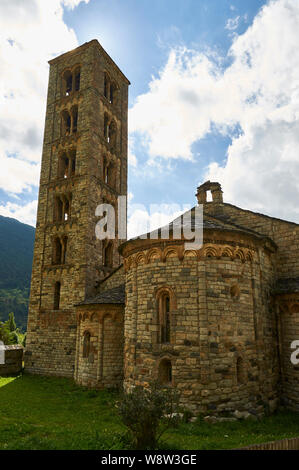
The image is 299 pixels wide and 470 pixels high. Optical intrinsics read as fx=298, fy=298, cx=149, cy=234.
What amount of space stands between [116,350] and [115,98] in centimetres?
2126

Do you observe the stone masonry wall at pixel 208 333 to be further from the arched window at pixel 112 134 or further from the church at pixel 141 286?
the arched window at pixel 112 134

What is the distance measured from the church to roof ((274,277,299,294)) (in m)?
0.07

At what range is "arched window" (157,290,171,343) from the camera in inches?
443

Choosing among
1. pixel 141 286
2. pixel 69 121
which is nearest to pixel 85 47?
pixel 69 121

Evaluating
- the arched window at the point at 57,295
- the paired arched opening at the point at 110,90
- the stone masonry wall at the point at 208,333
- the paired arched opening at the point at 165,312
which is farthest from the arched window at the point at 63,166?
the paired arched opening at the point at 165,312

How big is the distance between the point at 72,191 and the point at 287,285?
14917mm

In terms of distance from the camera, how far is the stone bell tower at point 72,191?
19070 millimetres

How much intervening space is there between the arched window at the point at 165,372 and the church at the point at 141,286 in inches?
2.0

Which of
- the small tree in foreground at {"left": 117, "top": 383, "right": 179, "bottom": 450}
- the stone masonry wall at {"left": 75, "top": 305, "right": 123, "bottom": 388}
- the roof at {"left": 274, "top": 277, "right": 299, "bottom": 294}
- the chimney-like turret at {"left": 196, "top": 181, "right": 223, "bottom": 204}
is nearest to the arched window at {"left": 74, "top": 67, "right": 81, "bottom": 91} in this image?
the chimney-like turret at {"left": 196, "top": 181, "right": 223, "bottom": 204}

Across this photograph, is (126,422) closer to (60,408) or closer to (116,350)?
(60,408)

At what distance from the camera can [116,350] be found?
15.5m

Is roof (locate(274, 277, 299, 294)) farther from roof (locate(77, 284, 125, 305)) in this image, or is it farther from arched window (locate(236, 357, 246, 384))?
roof (locate(77, 284, 125, 305))

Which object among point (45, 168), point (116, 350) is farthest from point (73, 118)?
point (116, 350)
